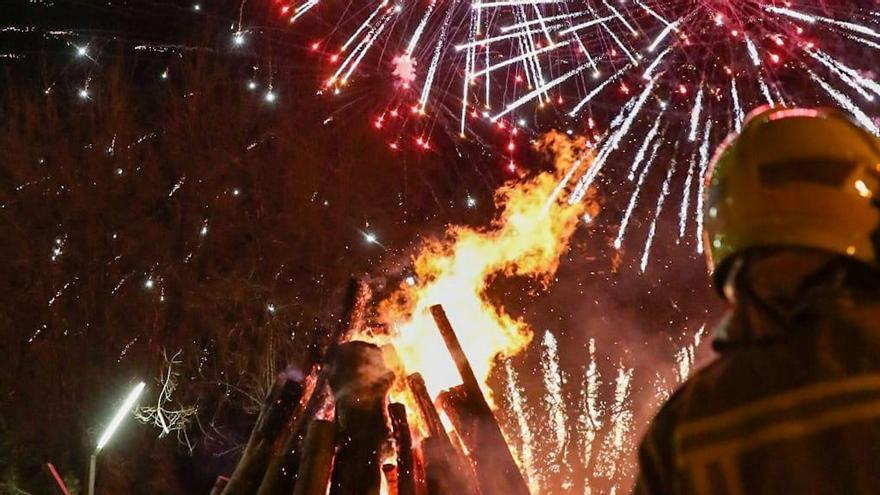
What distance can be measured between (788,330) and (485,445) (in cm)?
472

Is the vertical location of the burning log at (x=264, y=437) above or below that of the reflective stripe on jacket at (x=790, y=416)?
above

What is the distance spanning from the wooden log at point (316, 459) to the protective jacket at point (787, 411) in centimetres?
444

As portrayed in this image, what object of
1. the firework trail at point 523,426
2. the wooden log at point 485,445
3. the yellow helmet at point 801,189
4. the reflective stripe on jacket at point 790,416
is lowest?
the reflective stripe on jacket at point 790,416

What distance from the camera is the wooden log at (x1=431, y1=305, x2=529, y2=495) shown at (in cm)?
574

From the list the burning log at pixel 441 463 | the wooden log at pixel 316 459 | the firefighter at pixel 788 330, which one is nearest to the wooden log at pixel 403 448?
the burning log at pixel 441 463

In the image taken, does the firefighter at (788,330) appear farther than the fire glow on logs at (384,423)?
No

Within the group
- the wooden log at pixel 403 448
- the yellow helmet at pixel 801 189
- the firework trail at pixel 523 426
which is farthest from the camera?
the firework trail at pixel 523 426

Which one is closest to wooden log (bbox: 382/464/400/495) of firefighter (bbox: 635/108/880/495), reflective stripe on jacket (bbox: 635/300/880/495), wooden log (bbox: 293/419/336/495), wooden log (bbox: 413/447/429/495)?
wooden log (bbox: 413/447/429/495)

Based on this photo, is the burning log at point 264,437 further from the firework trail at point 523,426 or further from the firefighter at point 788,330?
the firefighter at point 788,330

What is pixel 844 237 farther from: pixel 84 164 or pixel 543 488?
pixel 84 164

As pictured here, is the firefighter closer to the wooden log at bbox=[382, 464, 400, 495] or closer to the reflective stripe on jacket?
the reflective stripe on jacket

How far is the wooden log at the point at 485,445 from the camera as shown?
18.8 feet

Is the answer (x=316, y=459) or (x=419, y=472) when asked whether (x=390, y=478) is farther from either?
(x=316, y=459)

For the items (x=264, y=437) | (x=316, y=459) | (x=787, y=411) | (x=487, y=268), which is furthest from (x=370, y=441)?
(x=487, y=268)
